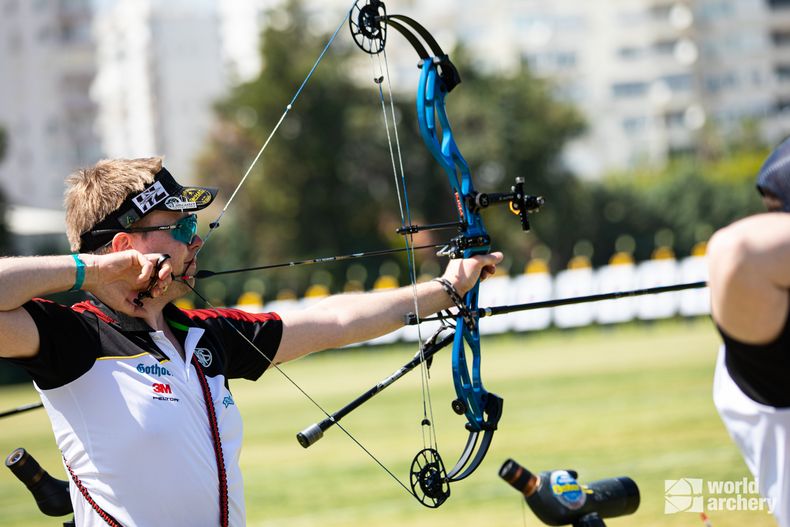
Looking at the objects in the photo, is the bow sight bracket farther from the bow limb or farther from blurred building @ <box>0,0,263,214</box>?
blurred building @ <box>0,0,263,214</box>

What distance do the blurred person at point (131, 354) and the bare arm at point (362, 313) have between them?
213 mm

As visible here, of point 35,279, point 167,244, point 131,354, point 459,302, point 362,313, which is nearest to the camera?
point 35,279

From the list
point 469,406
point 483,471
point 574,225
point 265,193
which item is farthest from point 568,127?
point 469,406

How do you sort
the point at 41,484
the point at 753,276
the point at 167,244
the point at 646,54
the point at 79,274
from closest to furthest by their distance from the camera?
the point at 753,276, the point at 79,274, the point at 167,244, the point at 41,484, the point at 646,54

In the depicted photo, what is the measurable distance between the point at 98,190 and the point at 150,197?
155 millimetres

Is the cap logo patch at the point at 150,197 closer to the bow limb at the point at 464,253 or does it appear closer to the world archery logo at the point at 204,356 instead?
the world archery logo at the point at 204,356

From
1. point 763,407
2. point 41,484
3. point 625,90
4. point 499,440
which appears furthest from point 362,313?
point 625,90

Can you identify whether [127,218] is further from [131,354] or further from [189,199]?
[131,354]

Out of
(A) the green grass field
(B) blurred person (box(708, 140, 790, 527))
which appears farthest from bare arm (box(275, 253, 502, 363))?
(A) the green grass field

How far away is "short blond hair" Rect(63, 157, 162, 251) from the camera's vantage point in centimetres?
338

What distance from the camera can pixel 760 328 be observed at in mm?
2518

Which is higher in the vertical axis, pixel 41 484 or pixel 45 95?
pixel 45 95

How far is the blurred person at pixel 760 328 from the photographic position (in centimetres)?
246

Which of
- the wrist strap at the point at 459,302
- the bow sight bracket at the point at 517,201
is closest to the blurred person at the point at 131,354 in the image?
the wrist strap at the point at 459,302
